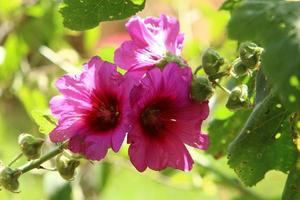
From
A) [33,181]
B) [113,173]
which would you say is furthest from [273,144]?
[33,181]

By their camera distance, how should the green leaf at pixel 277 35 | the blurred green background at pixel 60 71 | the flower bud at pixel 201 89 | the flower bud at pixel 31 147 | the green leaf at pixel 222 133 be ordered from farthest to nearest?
1. the blurred green background at pixel 60 71
2. the green leaf at pixel 222 133
3. the flower bud at pixel 31 147
4. the flower bud at pixel 201 89
5. the green leaf at pixel 277 35

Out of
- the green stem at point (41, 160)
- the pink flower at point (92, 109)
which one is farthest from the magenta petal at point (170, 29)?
the green stem at point (41, 160)

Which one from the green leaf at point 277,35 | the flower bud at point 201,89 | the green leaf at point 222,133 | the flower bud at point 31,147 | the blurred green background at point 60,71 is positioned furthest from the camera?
the blurred green background at point 60,71

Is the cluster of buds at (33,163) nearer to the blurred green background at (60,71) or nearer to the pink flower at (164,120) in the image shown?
the pink flower at (164,120)

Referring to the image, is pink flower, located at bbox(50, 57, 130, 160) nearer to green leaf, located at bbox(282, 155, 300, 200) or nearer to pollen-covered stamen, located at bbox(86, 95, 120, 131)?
pollen-covered stamen, located at bbox(86, 95, 120, 131)

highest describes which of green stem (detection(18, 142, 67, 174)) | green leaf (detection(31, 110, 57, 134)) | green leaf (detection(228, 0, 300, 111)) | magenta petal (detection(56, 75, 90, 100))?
green leaf (detection(228, 0, 300, 111))

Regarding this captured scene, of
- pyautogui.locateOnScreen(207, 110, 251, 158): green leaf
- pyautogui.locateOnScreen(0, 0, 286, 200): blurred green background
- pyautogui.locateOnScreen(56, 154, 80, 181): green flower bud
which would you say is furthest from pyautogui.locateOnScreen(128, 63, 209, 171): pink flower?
pyautogui.locateOnScreen(0, 0, 286, 200): blurred green background
